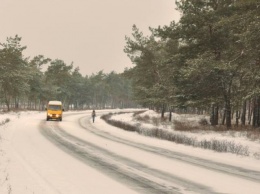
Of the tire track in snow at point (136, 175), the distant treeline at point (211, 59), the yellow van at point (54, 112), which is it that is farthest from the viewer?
the yellow van at point (54, 112)

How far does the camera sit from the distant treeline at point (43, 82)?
60.4 metres

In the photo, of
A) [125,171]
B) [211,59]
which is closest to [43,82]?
[211,59]

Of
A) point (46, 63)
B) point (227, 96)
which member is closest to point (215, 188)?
point (227, 96)

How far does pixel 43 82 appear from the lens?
274ft

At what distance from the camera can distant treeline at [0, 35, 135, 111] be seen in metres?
60.4

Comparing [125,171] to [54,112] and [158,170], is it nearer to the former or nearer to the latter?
[158,170]

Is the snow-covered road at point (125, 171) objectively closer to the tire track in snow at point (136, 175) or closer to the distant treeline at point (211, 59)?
the tire track in snow at point (136, 175)

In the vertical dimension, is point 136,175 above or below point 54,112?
below

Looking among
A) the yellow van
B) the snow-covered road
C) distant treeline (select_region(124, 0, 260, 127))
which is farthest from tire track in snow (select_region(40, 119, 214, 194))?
the yellow van

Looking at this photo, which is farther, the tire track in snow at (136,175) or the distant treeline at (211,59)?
the distant treeline at (211,59)

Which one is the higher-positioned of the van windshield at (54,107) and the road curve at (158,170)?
the van windshield at (54,107)

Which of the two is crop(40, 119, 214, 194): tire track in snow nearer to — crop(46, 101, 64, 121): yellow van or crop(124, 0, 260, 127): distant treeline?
crop(124, 0, 260, 127): distant treeline

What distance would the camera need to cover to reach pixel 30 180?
848cm

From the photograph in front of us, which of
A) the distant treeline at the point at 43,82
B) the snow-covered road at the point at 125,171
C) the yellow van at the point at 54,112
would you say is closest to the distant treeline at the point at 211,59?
the snow-covered road at the point at 125,171
